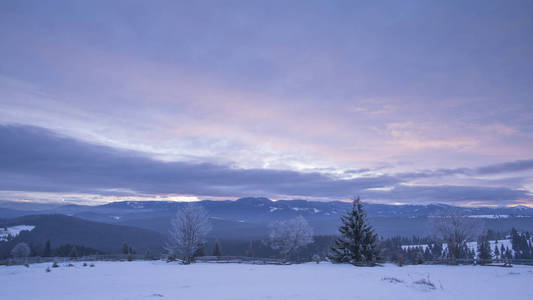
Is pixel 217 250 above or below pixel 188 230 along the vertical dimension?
below

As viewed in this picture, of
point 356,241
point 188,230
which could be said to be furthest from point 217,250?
point 356,241

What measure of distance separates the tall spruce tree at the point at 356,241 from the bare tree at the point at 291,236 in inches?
885

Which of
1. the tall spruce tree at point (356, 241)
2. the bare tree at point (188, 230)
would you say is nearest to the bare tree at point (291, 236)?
the bare tree at point (188, 230)

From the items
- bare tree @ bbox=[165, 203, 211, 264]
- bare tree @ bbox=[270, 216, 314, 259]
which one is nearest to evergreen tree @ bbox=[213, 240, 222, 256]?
bare tree @ bbox=[270, 216, 314, 259]

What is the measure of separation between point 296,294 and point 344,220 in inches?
960

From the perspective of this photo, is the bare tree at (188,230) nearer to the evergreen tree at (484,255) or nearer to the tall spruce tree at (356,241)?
the tall spruce tree at (356,241)

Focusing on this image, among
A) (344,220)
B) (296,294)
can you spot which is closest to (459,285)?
(296,294)

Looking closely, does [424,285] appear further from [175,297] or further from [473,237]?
[473,237]

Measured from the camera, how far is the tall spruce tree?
32.5 metres

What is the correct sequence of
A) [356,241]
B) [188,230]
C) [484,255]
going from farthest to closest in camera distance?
[484,255] < [188,230] < [356,241]

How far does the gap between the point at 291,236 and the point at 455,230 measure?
2854 cm

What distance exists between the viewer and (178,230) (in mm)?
45031

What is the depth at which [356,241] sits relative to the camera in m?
33.2

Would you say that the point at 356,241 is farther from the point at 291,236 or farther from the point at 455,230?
the point at 291,236
